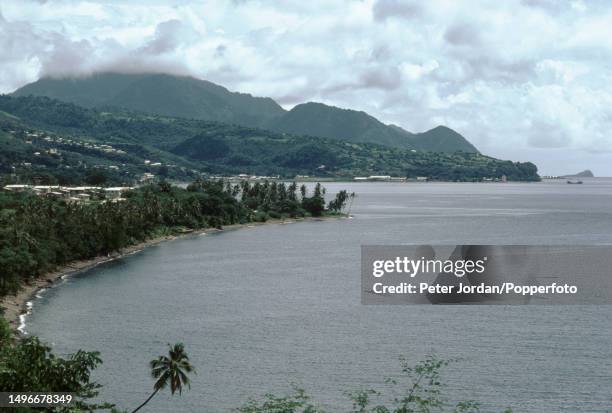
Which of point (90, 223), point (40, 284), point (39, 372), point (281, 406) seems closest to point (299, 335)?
point (281, 406)

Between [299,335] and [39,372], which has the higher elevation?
[39,372]

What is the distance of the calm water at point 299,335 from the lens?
187 ft

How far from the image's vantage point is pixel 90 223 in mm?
120250

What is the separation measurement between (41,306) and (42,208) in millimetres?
42446

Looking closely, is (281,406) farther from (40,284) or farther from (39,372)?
(40,284)

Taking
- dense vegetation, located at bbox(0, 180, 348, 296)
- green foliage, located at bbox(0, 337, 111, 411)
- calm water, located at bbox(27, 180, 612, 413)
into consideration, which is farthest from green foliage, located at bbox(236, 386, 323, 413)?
dense vegetation, located at bbox(0, 180, 348, 296)

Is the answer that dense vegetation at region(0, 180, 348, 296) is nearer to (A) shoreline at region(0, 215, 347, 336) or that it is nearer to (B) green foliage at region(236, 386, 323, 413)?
(A) shoreline at region(0, 215, 347, 336)

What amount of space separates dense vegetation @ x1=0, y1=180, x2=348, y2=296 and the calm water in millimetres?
5524

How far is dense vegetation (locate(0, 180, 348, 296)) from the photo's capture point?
93625mm

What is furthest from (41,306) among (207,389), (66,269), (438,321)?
(438,321)

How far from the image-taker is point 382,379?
195ft

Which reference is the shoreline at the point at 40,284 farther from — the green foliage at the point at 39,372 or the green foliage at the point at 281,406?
the green foliage at the point at 281,406

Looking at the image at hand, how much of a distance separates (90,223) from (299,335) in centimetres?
5885

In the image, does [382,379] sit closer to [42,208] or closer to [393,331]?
[393,331]
